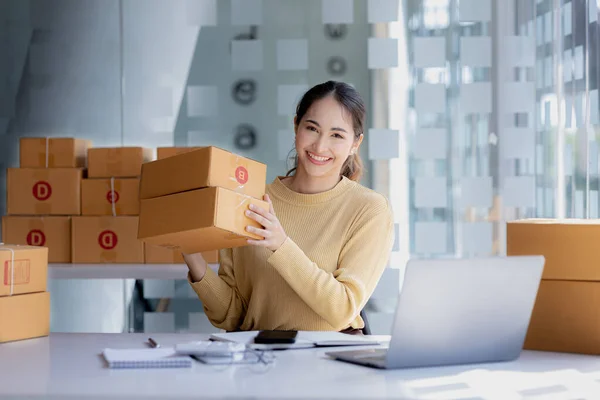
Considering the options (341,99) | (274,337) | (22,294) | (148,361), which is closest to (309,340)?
(274,337)

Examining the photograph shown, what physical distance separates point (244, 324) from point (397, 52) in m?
2.13

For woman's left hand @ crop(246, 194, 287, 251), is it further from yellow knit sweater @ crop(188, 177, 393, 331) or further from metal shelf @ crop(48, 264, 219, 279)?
metal shelf @ crop(48, 264, 219, 279)

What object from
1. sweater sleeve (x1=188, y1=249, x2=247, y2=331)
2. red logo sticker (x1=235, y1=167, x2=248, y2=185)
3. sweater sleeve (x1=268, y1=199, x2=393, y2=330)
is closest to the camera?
red logo sticker (x1=235, y1=167, x2=248, y2=185)

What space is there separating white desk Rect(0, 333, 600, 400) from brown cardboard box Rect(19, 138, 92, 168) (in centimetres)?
213

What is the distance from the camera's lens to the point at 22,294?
6.42ft

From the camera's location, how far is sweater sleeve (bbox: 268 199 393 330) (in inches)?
79.1

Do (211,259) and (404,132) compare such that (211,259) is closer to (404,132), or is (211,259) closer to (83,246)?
(83,246)

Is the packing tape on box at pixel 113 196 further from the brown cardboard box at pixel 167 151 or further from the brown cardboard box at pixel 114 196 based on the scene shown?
the brown cardboard box at pixel 167 151

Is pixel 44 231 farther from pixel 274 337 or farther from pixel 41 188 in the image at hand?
pixel 274 337

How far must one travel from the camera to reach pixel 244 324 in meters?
2.31

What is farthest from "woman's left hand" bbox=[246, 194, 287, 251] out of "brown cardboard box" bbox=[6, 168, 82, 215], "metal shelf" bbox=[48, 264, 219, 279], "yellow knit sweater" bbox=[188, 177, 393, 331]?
"brown cardboard box" bbox=[6, 168, 82, 215]

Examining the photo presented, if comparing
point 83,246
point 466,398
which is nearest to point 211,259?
point 83,246

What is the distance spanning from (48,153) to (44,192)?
18 cm

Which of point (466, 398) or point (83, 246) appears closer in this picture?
point (466, 398)
